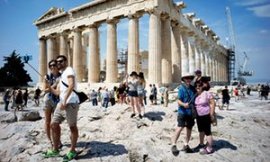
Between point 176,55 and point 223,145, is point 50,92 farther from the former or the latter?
point 176,55

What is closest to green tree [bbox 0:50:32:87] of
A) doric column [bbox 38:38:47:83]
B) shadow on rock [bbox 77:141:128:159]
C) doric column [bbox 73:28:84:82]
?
doric column [bbox 38:38:47:83]

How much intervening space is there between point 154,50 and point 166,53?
11.0 ft

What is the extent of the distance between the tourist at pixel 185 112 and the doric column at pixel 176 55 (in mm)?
26256

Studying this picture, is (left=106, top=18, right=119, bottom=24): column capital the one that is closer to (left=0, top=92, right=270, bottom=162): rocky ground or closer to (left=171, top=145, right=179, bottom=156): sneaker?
(left=0, top=92, right=270, bottom=162): rocky ground

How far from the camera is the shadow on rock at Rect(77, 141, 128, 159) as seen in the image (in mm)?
6823

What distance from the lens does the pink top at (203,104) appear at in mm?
7043

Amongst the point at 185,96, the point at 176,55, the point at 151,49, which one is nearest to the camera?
the point at 185,96

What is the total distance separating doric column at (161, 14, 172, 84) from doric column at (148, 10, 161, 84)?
2.73m

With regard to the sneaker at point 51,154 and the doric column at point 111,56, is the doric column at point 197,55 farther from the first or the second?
the sneaker at point 51,154

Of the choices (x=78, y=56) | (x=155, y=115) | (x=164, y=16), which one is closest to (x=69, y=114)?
(x=155, y=115)

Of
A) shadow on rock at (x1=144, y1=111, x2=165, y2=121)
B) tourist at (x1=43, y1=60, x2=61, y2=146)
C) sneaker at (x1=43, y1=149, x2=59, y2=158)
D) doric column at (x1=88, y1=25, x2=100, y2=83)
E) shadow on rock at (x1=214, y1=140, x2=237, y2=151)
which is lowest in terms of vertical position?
shadow on rock at (x1=214, y1=140, x2=237, y2=151)

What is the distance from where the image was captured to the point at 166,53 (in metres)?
31.6

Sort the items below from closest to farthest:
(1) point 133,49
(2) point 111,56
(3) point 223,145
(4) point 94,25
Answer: (3) point 223,145 < (1) point 133,49 < (2) point 111,56 < (4) point 94,25

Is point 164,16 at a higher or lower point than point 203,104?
higher
